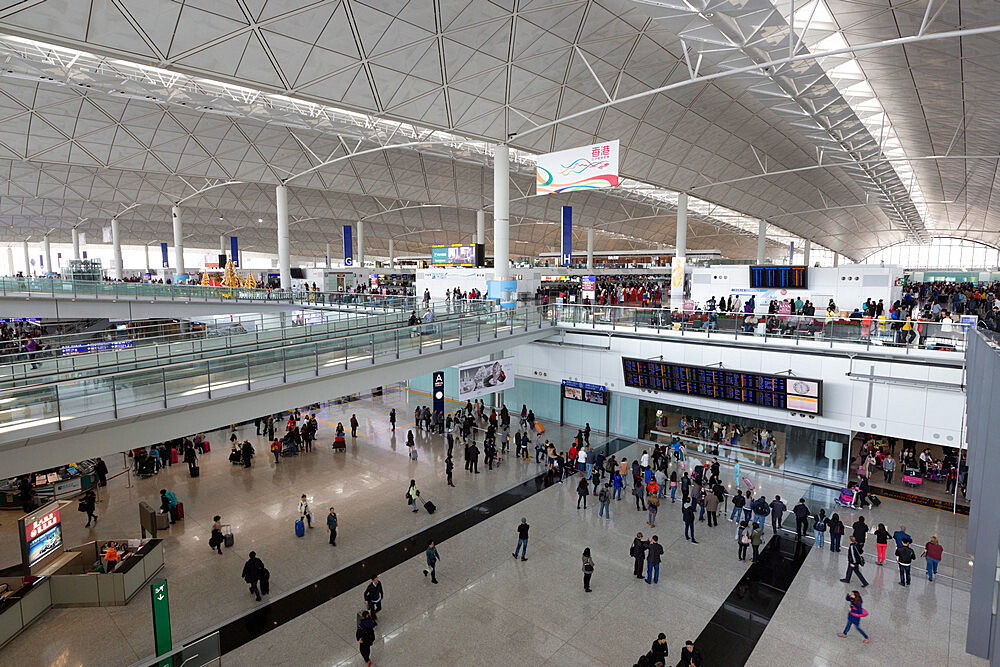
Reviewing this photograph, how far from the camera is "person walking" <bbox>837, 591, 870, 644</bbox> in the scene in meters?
9.55

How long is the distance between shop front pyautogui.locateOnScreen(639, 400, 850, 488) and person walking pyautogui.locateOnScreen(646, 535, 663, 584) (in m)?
9.45

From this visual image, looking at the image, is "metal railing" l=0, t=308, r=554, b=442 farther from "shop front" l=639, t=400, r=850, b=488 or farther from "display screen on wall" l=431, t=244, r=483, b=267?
"display screen on wall" l=431, t=244, r=483, b=267

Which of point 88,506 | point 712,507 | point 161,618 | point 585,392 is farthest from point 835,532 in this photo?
point 88,506

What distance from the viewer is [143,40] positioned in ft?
55.0

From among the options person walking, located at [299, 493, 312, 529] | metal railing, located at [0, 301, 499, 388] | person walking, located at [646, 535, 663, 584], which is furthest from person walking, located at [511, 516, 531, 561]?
metal railing, located at [0, 301, 499, 388]

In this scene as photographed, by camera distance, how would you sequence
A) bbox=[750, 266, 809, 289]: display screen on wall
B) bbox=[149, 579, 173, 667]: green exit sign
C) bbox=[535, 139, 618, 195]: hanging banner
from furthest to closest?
bbox=[750, 266, 809, 289]: display screen on wall, bbox=[535, 139, 618, 195]: hanging banner, bbox=[149, 579, 173, 667]: green exit sign

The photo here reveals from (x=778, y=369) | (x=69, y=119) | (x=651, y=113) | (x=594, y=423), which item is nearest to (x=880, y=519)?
(x=778, y=369)

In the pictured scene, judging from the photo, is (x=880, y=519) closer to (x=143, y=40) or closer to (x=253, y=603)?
(x=253, y=603)

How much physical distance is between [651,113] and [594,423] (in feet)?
58.6

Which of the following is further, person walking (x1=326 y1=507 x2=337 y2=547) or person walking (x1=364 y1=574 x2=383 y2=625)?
person walking (x1=326 y1=507 x2=337 y2=547)

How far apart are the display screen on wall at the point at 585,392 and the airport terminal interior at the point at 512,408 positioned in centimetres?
14

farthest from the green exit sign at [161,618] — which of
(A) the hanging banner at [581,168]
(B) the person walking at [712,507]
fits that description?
(A) the hanging banner at [581,168]

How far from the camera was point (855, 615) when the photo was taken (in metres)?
9.71

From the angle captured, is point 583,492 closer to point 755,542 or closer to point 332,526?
point 755,542
